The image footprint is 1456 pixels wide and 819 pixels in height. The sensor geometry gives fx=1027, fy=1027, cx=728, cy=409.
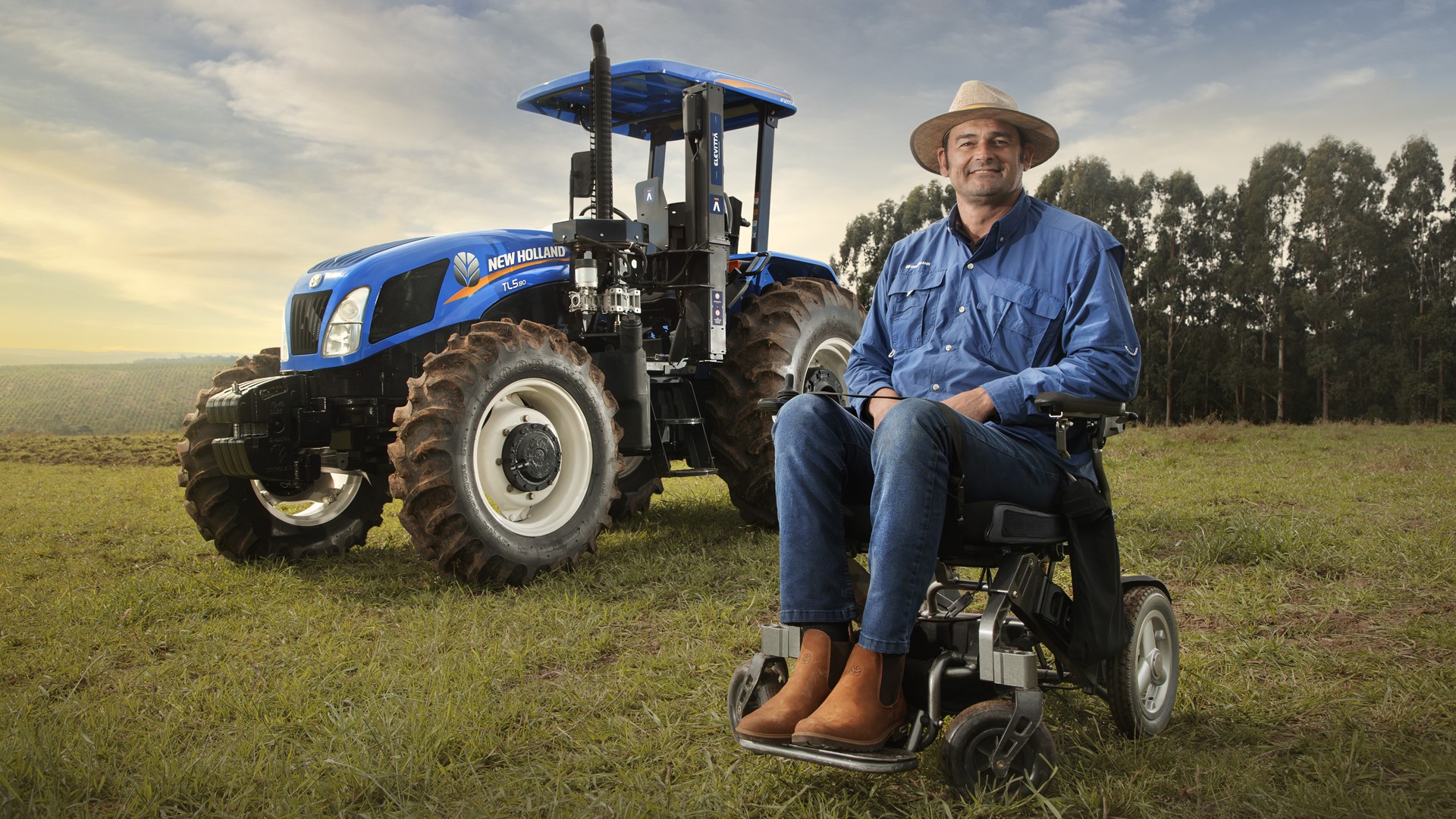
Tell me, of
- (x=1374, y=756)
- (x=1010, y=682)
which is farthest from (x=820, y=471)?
(x=1374, y=756)

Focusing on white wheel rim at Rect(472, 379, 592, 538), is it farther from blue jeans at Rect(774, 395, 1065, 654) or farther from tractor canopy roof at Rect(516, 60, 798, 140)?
blue jeans at Rect(774, 395, 1065, 654)

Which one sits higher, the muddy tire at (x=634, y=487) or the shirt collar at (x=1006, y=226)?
the shirt collar at (x=1006, y=226)

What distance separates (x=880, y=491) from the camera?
228 cm

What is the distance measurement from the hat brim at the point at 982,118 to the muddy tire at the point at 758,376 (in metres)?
2.88

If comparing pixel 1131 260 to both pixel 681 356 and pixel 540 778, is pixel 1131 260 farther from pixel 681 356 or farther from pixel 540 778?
pixel 540 778

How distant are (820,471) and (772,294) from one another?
4156mm

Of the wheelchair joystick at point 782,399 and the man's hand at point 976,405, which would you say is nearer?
the man's hand at point 976,405

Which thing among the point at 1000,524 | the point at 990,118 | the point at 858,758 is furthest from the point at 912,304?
the point at 858,758

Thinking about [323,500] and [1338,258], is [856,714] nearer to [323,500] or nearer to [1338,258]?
[323,500]

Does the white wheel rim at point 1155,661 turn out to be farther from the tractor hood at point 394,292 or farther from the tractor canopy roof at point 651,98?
the tractor canopy roof at point 651,98

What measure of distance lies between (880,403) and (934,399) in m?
0.16

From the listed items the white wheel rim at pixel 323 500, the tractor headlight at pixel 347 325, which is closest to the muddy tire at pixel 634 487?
the white wheel rim at pixel 323 500

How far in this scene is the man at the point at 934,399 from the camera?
2.22m

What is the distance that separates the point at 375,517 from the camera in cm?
596
